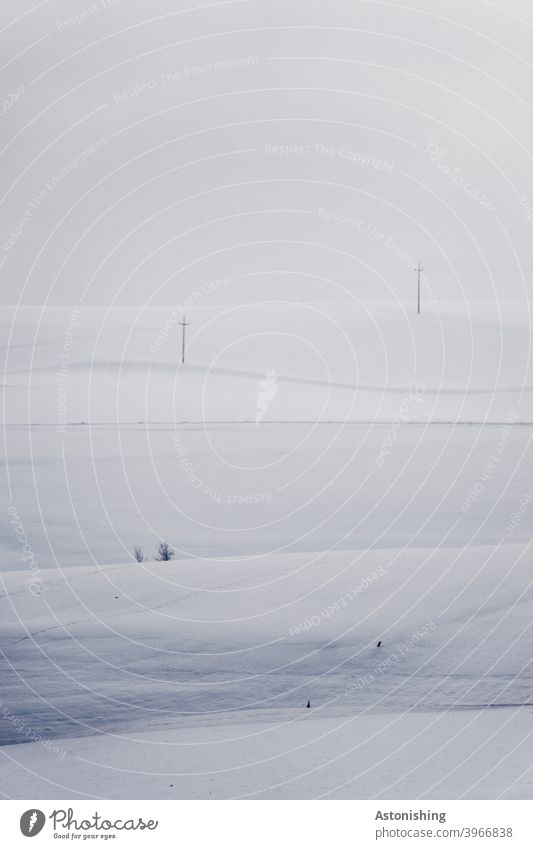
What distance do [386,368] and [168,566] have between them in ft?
52.8

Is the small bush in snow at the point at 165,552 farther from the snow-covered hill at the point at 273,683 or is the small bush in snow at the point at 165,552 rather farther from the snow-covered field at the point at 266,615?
the snow-covered hill at the point at 273,683

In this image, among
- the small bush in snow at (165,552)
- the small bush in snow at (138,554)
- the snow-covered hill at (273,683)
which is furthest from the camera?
the small bush in snow at (138,554)

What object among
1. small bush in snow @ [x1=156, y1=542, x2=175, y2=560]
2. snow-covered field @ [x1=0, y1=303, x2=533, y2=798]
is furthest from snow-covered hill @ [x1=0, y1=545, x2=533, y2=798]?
small bush in snow @ [x1=156, y1=542, x2=175, y2=560]

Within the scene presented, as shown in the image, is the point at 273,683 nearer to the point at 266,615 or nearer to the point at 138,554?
the point at 266,615

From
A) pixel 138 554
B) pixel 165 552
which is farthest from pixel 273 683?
pixel 138 554

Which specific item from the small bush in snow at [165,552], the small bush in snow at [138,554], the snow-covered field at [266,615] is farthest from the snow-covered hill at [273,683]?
the small bush in snow at [138,554]

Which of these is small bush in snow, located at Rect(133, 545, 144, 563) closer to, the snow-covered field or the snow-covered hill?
the snow-covered field

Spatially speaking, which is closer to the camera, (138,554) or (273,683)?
(273,683)

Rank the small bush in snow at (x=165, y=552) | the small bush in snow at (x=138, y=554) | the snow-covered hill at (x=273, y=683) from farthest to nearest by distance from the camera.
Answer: the small bush in snow at (x=138, y=554) < the small bush in snow at (x=165, y=552) < the snow-covered hill at (x=273, y=683)

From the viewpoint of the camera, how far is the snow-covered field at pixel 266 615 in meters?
5.09

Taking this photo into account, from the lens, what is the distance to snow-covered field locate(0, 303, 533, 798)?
5.09 metres

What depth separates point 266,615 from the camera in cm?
624

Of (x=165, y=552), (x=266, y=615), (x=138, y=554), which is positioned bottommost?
(x=266, y=615)
